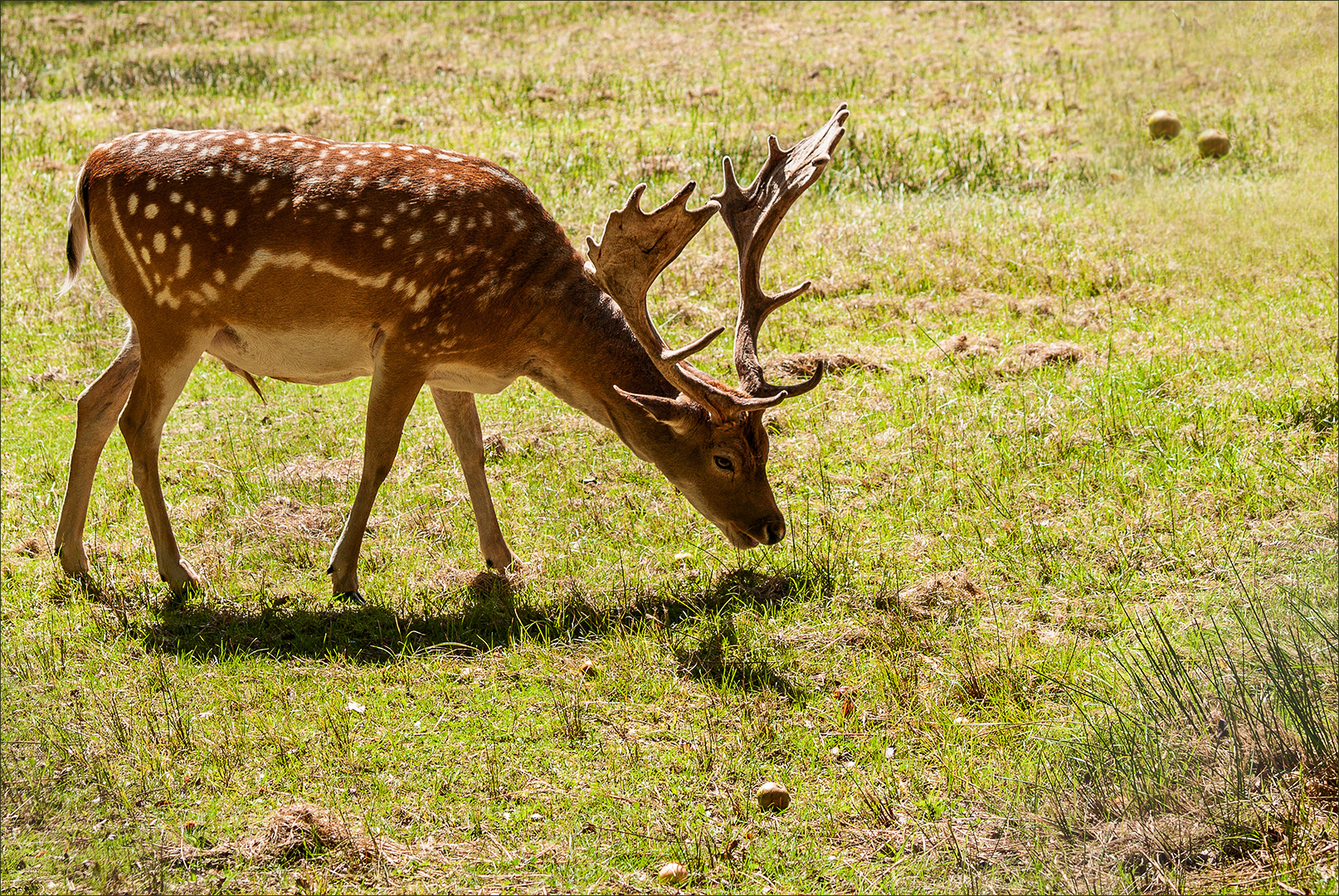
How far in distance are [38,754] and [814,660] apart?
2.81 m

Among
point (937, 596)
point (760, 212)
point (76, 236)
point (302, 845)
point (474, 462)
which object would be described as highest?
point (760, 212)

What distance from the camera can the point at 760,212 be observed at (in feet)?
18.5

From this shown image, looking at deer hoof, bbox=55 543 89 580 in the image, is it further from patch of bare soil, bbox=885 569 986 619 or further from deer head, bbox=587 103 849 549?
patch of bare soil, bbox=885 569 986 619

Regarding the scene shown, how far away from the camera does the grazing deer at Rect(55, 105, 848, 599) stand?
16.9 ft

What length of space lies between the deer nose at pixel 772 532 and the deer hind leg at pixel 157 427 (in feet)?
8.57

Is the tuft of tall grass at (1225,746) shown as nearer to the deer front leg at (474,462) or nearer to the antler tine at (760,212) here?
the antler tine at (760,212)

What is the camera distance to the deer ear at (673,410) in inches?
194

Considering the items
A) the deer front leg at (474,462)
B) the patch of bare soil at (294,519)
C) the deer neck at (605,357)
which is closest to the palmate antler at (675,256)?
the deer neck at (605,357)

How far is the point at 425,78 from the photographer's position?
15.7 meters

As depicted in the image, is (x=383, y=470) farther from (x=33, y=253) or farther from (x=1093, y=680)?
(x=33, y=253)

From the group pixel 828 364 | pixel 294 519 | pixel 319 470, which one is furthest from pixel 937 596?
pixel 319 470

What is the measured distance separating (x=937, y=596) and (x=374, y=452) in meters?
2.58

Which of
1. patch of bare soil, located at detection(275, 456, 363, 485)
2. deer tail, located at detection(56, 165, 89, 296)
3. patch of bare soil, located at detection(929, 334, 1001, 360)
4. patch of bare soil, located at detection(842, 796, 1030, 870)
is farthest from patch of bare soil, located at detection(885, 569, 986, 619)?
deer tail, located at detection(56, 165, 89, 296)

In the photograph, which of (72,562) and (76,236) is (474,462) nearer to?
(72,562)
